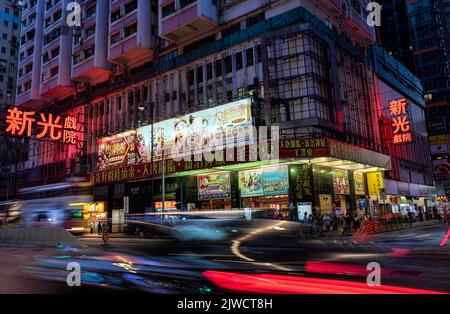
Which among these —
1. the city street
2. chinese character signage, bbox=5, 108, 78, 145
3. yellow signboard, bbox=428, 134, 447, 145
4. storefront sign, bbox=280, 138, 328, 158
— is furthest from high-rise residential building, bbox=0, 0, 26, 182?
yellow signboard, bbox=428, 134, 447, 145

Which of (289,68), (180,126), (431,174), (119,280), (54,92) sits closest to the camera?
(119,280)

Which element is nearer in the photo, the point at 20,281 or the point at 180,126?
the point at 20,281

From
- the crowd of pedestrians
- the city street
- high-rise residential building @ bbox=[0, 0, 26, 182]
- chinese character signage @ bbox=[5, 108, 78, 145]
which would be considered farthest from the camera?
high-rise residential building @ bbox=[0, 0, 26, 182]

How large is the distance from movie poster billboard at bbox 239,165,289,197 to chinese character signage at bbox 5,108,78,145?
20149mm

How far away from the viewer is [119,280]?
30.1 ft

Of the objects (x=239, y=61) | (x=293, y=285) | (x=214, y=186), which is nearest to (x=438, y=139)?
(x=239, y=61)

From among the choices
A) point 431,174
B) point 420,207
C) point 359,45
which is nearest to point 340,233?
point 359,45

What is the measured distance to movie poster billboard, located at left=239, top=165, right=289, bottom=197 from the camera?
30531 millimetres

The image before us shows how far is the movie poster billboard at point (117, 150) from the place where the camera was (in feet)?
132

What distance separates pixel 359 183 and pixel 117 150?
90.4 ft

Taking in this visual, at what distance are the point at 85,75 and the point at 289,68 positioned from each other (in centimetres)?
3063

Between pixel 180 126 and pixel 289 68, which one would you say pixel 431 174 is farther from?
pixel 180 126

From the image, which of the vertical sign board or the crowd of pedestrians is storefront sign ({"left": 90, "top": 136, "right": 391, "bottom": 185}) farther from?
the crowd of pedestrians
